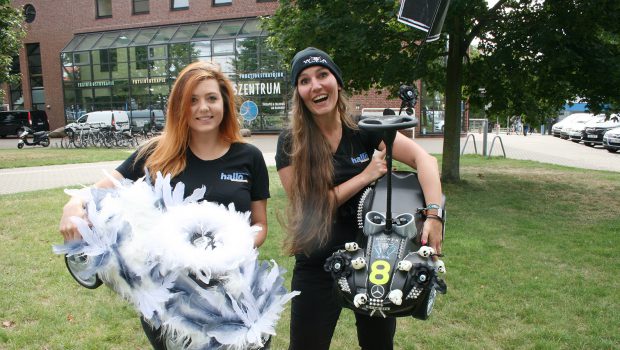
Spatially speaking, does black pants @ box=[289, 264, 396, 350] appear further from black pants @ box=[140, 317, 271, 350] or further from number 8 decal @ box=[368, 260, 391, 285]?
number 8 decal @ box=[368, 260, 391, 285]

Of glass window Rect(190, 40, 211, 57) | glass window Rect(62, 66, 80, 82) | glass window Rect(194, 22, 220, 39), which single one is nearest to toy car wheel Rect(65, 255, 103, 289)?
glass window Rect(190, 40, 211, 57)

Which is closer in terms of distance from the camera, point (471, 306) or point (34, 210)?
point (471, 306)

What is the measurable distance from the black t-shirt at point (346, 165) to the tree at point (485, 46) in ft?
18.0

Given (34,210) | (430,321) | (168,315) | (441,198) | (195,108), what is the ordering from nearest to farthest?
(168,315) < (441,198) < (195,108) < (430,321) < (34,210)

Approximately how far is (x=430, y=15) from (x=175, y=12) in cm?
2876

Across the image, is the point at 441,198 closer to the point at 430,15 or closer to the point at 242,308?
the point at 242,308

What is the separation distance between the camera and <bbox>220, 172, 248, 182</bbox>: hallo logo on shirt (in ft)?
6.91

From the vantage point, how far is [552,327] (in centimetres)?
366

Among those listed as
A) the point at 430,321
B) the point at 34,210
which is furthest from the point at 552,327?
the point at 34,210

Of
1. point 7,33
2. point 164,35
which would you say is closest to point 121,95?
point 164,35

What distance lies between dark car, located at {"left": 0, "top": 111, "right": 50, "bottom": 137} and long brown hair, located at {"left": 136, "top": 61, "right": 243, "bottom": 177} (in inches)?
1259

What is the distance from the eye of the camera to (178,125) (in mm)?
2121

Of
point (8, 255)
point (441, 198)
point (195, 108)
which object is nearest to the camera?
point (441, 198)

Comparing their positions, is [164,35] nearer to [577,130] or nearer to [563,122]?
[577,130]
